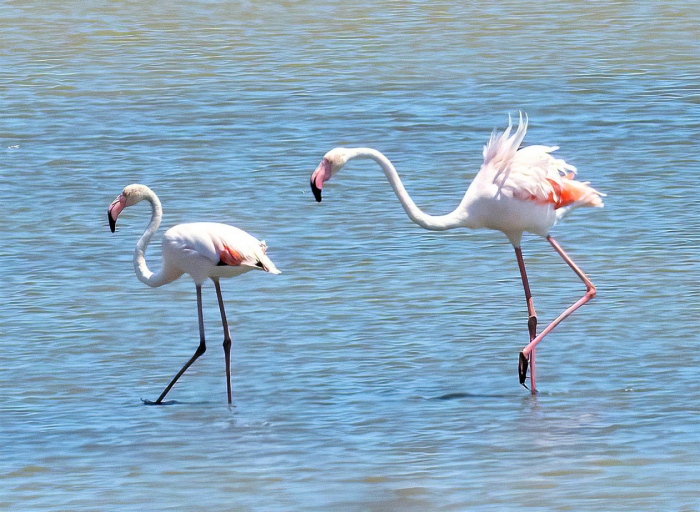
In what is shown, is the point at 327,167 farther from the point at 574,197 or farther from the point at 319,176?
the point at 574,197

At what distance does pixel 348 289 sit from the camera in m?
8.80

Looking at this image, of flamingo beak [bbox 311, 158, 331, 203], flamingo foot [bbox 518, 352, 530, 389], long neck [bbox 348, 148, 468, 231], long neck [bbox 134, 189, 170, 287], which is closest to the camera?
flamingo beak [bbox 311, 158, 331, 203]

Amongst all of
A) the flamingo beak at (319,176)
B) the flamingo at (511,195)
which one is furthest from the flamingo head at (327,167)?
the flamingo at (511,195)

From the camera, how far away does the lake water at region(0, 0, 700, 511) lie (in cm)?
623

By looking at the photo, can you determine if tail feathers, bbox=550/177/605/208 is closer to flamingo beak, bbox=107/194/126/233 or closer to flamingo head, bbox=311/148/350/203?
flamingo head, bbox=311/148/350/203

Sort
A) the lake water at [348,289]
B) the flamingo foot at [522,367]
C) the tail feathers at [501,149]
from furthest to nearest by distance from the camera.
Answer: the tail feathers at [501,149] → the flamingo foot at [522,367] → the lake water at [348,289]

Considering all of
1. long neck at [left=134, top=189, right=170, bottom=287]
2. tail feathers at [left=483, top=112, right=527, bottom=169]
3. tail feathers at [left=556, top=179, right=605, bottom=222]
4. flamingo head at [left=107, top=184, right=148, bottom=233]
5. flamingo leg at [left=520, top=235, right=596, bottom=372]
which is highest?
tail feathers at [left=483, top=112, right=527, bottom=169]

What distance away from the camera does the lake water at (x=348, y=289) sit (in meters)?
6.23

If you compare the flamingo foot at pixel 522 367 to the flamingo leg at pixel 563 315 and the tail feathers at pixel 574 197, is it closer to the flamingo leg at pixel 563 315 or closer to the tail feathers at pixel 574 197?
the flamingo leg at pixel 563 315

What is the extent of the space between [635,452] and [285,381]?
5.98 ft

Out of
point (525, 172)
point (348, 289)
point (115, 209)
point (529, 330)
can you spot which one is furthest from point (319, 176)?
point (348, 289)

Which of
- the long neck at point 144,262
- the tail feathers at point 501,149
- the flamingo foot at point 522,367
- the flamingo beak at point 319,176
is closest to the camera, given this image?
the flamingo beak at point 319,176

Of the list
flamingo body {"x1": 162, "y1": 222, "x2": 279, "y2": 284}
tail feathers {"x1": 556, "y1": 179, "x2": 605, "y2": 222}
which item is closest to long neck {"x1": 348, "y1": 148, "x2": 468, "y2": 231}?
tail feathers {"x1": 556, "y1": 179, "x2": 605, "y2": 222}

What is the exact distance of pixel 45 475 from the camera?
20.5 feet
